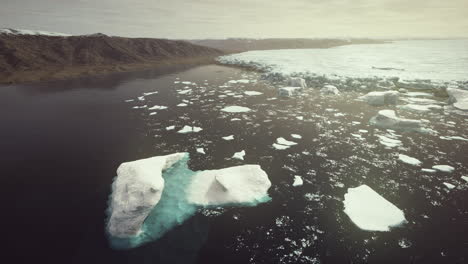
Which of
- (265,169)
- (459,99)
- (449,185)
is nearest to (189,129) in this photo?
(265,169)

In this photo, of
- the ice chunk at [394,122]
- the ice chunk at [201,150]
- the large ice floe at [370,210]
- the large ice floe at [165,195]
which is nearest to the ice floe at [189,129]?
the ice chunk at [201,150]

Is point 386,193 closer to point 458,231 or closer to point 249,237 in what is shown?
point 458,231

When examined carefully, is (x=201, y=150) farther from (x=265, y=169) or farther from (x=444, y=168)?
(x=444, y=168)

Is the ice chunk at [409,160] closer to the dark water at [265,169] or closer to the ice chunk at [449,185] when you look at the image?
the dark water at [265,169]

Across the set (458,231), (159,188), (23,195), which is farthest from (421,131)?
(23,195)

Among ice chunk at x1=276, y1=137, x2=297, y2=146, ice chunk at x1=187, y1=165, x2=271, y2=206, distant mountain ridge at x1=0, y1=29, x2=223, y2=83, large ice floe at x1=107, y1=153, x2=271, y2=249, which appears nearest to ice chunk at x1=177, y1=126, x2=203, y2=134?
large ice floe at x1=107, y1=153, x2=271, y2=249
